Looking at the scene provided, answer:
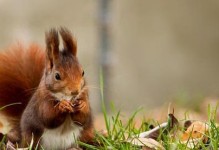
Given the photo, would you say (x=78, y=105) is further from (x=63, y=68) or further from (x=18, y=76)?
(x=18, y=76)

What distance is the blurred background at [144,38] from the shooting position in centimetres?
1112

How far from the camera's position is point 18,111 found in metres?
4.39

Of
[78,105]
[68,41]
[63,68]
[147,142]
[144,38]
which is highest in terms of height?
[68,41]

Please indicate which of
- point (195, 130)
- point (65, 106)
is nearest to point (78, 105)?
point (65, 106)

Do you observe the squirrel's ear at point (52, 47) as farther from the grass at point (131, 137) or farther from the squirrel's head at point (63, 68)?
the grass at point (131, 137)

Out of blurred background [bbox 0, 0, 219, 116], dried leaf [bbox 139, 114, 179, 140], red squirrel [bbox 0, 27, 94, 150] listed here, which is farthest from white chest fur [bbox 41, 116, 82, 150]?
blurred background [bbox 0, 0, 219, 116]

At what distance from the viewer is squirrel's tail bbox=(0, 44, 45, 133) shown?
14.4 feet

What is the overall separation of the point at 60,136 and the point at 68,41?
46 centimetres

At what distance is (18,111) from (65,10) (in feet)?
22.9

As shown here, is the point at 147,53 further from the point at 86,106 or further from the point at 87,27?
the point at 86,106

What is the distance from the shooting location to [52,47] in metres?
3.92

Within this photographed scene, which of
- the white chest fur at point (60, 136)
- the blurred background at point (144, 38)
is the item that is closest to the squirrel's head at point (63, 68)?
the white chest fur at point (60, 136)

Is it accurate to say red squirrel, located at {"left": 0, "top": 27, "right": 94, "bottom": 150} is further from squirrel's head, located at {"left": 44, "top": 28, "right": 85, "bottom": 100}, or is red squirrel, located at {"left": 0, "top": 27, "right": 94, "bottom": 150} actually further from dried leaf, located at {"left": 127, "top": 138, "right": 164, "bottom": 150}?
dried leaf, located at {"left": 127, "top": 138, "right": 164, "bottom": 150}

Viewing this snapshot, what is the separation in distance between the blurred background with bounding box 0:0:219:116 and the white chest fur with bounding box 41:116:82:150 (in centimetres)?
692
